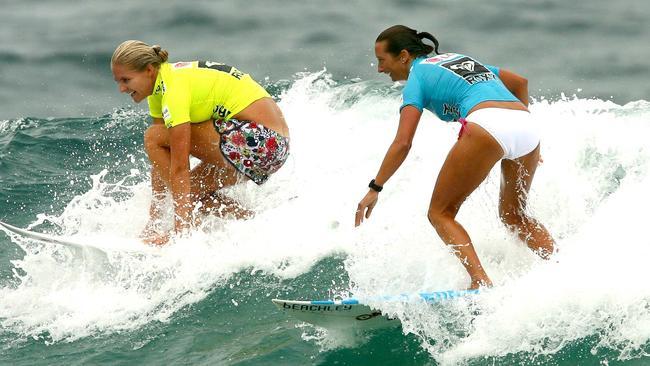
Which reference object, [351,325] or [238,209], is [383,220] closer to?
[238,209]

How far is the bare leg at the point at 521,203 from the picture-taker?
6.59 meters

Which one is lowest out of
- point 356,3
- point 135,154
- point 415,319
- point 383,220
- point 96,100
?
point 415,319

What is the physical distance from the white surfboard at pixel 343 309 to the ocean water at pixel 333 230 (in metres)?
0.07

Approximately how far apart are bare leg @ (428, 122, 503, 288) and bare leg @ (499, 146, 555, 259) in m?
0.39

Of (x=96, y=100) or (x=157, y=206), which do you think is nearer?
(x=157, y=206)

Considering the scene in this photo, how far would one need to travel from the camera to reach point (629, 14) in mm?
14414

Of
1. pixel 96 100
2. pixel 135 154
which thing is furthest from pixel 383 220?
pixel 96 100

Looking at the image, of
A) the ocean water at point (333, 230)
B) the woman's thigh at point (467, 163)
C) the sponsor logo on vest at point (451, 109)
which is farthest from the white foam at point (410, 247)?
the sponsor logo on vest at point (451, 109)

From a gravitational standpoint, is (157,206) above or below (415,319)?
above

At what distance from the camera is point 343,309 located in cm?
620

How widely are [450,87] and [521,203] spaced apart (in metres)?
0.96

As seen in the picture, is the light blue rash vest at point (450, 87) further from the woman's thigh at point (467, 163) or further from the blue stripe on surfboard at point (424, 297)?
the blue stripe on surfboard at point (424, 297)

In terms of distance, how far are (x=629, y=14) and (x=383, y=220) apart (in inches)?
297

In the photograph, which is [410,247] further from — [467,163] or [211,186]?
[211,186]
